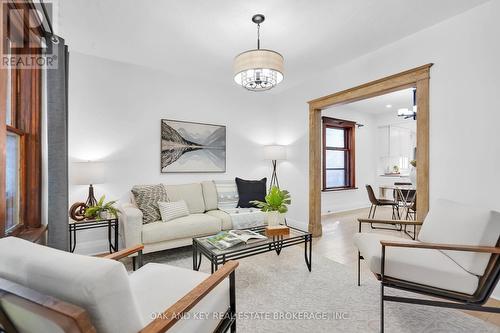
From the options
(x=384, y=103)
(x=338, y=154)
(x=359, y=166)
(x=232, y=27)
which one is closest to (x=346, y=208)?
(x=359, y=166)

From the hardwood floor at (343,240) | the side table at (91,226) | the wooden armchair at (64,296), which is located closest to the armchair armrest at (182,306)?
the wooden armchair at (64,296)

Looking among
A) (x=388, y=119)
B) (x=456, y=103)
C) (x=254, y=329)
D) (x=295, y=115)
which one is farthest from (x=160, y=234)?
(x=388, y=119)

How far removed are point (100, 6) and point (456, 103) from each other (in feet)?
11.7

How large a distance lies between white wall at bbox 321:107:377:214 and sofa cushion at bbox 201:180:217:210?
302cm

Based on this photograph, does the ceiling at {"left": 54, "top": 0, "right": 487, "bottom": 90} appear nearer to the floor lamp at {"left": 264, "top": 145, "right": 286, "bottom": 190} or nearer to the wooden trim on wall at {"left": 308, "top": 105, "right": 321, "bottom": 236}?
the wooden trim on wall at {"left": 308, "top": 105, "right": 321, "bottom": 236}

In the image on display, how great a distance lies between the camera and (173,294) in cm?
129

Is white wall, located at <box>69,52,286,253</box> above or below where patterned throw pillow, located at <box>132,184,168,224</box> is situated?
above

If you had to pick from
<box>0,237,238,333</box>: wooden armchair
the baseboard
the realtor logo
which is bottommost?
the baseboard

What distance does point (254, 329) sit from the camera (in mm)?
1666

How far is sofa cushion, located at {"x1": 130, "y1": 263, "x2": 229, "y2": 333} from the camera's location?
3.63ft

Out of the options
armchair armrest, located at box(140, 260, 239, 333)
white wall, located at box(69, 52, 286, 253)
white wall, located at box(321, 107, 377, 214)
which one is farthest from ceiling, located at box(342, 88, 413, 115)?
armchair armrest, located at box(140, 260, 239, 333)

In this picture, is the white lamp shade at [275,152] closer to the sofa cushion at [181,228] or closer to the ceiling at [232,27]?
the ceiling at [232,27]

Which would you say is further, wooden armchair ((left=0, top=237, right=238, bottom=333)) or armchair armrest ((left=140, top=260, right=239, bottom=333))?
armchair armrest ((left=140, top=260, right=239, bottom=333))

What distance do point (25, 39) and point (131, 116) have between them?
176cm
